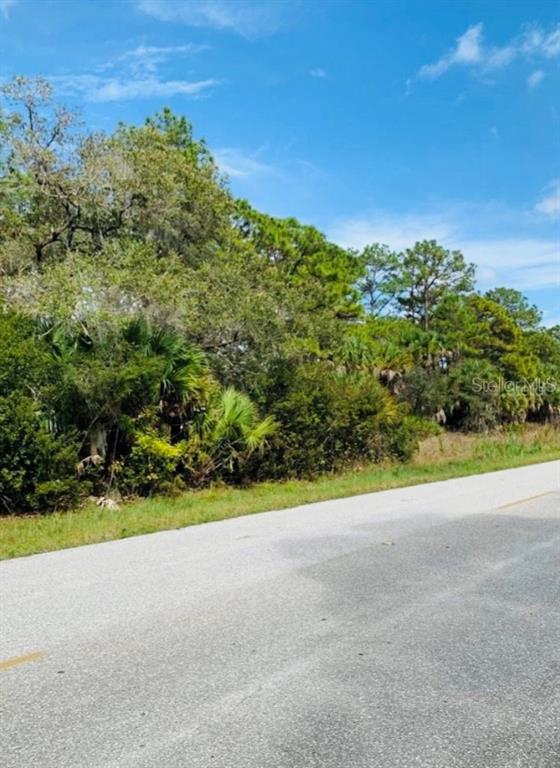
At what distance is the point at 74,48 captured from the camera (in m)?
14.2

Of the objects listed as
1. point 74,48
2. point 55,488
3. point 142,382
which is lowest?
point 55,488

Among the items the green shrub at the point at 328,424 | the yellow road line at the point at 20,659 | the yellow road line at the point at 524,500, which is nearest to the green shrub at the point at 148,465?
the green shrub at the point at 328,424

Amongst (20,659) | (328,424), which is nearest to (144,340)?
(328,424)

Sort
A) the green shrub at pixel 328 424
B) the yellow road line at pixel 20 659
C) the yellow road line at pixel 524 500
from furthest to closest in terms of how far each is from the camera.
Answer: the green shrub at pixel 328 424 < the yellow road line at pixel 524 500 < the yellow road line at pixel 20 659

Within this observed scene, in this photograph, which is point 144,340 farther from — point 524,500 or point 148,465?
point 524,500

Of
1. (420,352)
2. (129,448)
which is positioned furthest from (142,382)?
(420,352)

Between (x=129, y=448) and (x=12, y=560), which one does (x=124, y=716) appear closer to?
(x=12, y=560)

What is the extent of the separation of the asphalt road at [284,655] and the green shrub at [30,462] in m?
3.73

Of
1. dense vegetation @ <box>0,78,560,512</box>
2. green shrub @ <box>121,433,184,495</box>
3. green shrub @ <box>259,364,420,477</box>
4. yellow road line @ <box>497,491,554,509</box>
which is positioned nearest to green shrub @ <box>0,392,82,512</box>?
dense vegetation @ <box>0,78,560,512</box>

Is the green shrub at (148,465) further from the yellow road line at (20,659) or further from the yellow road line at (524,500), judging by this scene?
the yellow road line at (20,659)

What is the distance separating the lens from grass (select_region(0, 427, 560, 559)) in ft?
26.2

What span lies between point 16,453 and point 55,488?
2.96 ft

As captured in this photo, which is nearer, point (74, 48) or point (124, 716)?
point (124, 716)

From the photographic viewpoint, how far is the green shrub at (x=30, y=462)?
1015cm
